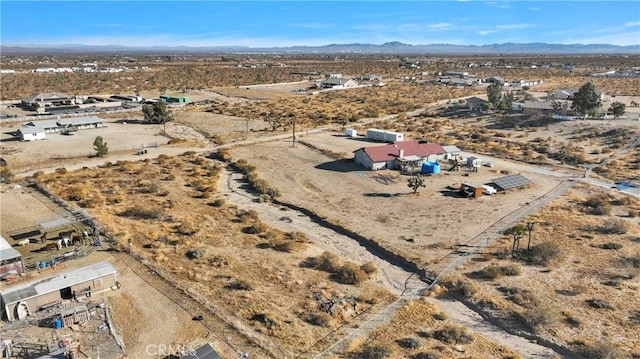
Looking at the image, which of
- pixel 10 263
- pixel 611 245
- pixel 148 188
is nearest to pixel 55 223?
pixel 10 263

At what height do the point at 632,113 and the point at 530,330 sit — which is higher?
the point at 632,113

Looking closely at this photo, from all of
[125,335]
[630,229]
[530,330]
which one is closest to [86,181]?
[125,335]

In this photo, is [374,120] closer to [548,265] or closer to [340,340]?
[548,265]

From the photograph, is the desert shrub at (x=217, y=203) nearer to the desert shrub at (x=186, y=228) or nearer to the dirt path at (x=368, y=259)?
the dirt path at (x=368, y=259)

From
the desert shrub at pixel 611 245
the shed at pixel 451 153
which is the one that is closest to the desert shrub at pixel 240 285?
the desert shrub at pixel 611 245

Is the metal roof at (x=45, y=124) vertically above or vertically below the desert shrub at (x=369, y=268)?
above

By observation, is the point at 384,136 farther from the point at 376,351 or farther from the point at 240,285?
the point at 376,351
